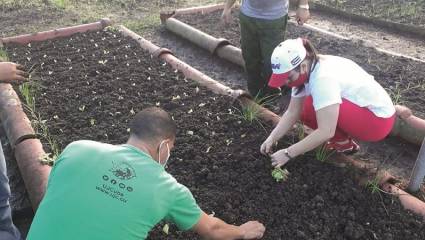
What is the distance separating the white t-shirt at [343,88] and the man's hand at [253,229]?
0.82 metres

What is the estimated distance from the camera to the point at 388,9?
7.21 metres

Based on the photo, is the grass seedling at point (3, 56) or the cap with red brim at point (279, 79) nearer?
the cap with red brim at point (279, 79)

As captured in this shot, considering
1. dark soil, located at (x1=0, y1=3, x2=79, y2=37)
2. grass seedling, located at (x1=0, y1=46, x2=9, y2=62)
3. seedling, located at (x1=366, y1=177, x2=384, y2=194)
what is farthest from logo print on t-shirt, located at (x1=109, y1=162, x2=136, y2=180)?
dark soil, located at (x1=0, y1=3, x2=79, y2=37)

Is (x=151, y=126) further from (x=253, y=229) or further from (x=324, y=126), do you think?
(x=324, y=126)

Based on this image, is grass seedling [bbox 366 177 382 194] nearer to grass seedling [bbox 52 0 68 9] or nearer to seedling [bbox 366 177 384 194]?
seedling [bbox 366 177 384 194]

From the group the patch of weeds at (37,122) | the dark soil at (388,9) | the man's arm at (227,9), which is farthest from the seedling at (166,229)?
the dark soil at (388,9)

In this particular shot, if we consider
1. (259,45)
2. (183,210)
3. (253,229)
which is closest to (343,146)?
(253,229)

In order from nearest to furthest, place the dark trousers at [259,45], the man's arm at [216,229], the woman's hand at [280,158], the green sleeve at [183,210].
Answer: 1. the green sleeve at [183,210]
2. the man's arm at [216,229]
3. the woman's hand at [280,158]
4. the dark trousers at [259,45]

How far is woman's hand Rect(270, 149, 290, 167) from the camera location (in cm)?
297

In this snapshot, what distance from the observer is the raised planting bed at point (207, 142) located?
2.74 meters

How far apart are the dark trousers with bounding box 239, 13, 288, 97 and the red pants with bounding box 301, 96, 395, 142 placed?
103 centimetres

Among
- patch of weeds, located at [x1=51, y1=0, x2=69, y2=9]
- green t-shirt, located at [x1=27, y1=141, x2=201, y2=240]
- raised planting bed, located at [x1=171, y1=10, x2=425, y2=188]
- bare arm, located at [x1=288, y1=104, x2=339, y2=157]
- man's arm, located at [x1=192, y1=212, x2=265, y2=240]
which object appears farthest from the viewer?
patch of weeds, located at [x1=51, y1=0, x2=69, y2=9]

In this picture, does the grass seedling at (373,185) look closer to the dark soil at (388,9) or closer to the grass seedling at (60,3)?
the dark soil at (388,9)

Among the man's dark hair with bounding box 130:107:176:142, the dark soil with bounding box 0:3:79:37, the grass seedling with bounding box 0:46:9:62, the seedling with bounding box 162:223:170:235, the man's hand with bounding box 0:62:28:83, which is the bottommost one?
the dark soil with bounding box 0:3:79:37
